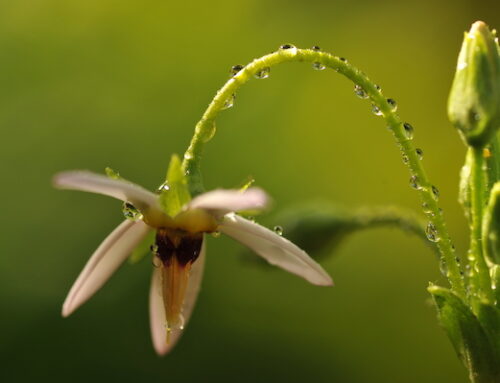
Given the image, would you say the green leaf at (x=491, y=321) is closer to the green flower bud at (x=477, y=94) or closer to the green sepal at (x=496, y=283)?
the green sepal at (x=496, y=283)

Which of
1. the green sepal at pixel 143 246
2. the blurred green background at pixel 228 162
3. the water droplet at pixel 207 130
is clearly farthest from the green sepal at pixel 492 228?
the blurred green background at pixel 228 162

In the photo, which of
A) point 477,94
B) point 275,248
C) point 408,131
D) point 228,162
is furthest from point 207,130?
point 228,162

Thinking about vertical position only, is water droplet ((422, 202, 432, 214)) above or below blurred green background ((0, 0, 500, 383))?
below

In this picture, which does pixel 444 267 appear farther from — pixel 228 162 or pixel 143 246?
pixel 228 162

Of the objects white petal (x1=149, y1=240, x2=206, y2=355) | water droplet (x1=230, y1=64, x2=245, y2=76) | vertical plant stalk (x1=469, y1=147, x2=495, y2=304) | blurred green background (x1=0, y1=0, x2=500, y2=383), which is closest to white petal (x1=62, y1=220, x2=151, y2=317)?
white petal (x1=149, y1=240, x2=206, y2=355)

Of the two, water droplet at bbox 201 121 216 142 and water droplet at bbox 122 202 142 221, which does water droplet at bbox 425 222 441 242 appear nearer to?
water droplet at bbox 201 121 216 142

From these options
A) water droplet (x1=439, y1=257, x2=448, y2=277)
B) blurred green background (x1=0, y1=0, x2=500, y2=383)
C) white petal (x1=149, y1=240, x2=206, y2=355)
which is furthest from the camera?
blurred green background (x1=0, y1=0, x2=500, y2=383)
